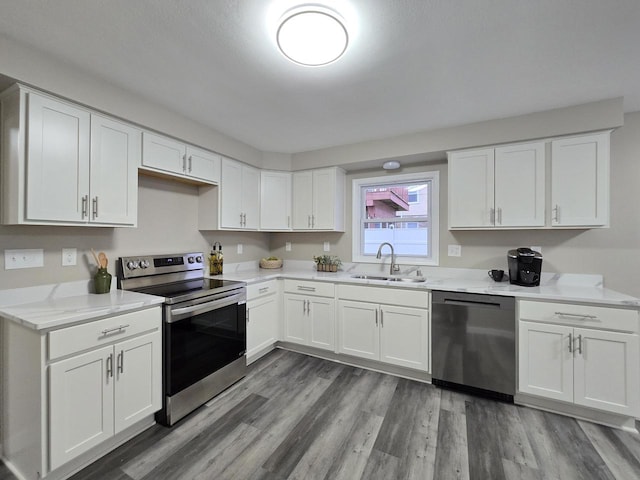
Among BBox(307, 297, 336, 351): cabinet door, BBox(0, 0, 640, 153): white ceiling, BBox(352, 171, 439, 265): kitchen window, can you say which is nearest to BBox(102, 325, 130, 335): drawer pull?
BBox(0, 0, 640, 153): white ceiling

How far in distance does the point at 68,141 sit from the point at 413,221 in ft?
10.1

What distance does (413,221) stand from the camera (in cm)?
324

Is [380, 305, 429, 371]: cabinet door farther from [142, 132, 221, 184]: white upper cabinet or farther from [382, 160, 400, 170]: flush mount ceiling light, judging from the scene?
[142, 132, 221, 184]: white upper cabinet

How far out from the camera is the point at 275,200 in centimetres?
354

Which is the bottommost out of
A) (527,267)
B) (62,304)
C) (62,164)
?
(62,304)

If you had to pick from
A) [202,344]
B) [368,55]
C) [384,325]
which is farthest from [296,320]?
[368,55]

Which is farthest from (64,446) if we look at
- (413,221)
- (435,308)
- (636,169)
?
(636,169)

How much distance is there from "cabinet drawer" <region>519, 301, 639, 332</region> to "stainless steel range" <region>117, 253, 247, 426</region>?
94.0 inches

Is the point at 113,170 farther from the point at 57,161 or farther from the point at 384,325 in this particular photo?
the point at 384,325

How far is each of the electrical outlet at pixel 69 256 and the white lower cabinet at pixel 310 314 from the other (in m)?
1.84

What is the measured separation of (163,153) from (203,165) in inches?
16.2

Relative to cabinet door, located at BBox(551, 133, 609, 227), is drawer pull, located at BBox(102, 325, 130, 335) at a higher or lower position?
lower

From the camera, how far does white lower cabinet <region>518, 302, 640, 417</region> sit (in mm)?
1898

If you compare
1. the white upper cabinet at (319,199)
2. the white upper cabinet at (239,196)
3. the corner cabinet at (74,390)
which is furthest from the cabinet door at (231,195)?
the corner cabinet at (74,390)
